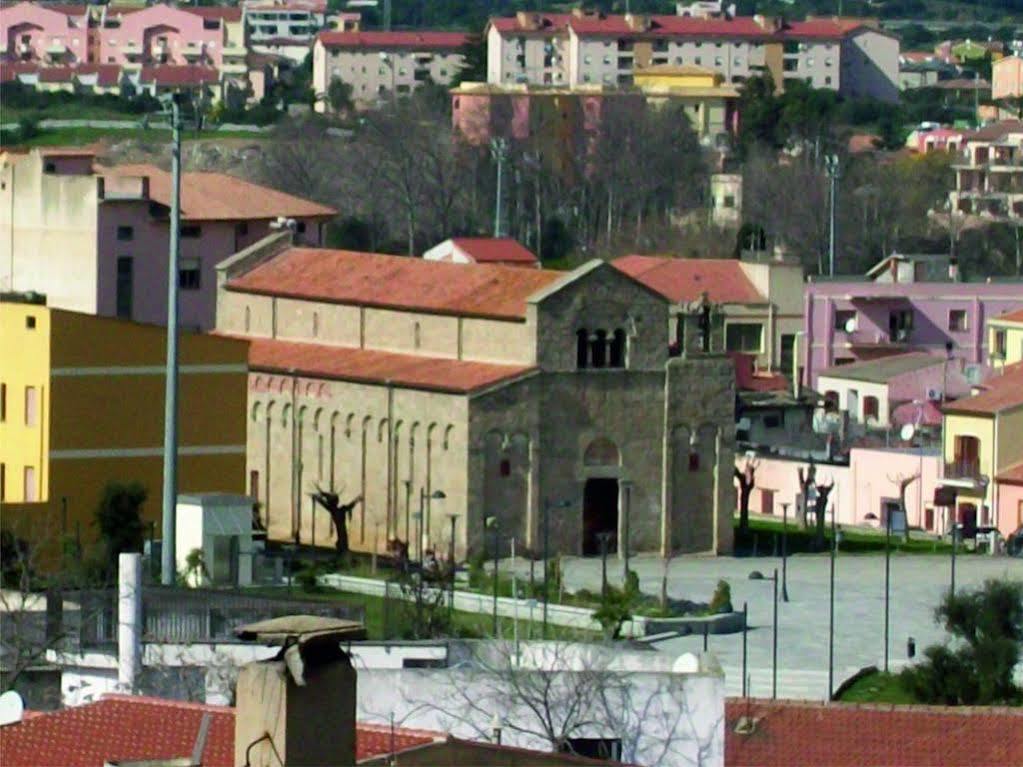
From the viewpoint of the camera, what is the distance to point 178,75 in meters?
139

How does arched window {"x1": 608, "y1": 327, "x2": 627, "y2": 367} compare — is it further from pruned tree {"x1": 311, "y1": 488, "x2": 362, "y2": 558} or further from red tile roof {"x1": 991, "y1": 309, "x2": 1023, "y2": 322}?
red tile roof {"x1": 991, "y1": 309, "x2": 1023, "y2": 322}

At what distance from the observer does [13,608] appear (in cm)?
2708

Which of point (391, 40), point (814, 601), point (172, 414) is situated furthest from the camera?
point (391, 40)

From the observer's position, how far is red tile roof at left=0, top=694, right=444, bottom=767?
18422mm

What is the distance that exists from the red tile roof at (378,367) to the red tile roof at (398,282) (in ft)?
1.87

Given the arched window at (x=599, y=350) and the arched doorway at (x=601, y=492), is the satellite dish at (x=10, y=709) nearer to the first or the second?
the arched doorway at (x=601, y=492)

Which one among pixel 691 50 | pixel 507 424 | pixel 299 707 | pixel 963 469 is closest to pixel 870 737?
pixel 299 707

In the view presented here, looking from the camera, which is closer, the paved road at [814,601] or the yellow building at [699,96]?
the paved road at [814,601]

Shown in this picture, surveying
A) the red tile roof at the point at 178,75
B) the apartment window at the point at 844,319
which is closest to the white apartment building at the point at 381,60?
the red tile roof at the point at 178,75

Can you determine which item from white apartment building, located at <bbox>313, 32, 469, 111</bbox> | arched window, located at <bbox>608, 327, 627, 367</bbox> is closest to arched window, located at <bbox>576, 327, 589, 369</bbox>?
arched window, located at <bbox>608, 327, 627, 367</bbox>

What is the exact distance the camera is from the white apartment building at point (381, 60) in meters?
135

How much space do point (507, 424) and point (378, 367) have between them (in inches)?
80.7

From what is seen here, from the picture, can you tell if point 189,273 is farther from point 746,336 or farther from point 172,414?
point 172,414

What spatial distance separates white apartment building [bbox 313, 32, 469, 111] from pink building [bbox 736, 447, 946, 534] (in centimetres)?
8155
